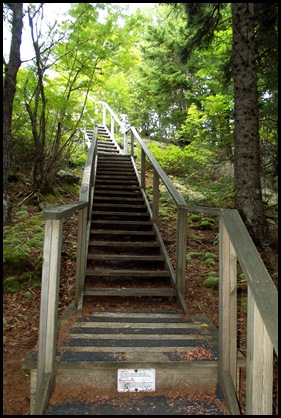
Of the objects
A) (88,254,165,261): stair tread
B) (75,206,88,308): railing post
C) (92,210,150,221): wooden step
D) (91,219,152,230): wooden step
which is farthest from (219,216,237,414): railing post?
(92,210,150,221): wooden step

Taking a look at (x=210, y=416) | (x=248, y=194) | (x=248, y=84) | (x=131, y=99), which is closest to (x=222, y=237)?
(x=210, y=416)

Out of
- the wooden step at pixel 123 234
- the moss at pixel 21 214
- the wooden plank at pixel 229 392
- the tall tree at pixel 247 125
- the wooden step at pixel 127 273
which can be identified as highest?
the tall tree at pixel 247 125

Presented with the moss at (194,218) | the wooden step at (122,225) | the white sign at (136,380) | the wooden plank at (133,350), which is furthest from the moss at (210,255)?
the white sign at (136,380)

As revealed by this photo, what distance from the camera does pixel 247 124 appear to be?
15.4ft

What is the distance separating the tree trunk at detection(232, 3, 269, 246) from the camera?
4.66 metres

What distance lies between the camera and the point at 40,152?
648 centimetres

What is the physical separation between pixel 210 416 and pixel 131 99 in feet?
49.9

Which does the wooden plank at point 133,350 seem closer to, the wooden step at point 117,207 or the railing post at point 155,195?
the railing post at point 155,195

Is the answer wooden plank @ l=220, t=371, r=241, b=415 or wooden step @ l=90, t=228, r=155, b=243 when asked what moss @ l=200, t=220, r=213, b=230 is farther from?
wooden plank @ l=220, t=371, r=241, b=415

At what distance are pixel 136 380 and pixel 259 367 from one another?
2.80ft

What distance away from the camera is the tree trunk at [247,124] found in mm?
4664

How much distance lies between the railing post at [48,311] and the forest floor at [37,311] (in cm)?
53

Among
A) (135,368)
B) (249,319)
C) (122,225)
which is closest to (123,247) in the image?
(122,225)

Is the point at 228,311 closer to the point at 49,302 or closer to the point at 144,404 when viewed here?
the point at 144,404
